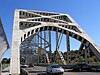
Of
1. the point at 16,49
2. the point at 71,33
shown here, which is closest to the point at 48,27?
the point at 71,33

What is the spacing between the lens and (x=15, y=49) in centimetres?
4775

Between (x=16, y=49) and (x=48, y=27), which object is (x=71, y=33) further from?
(x=16, y=49)

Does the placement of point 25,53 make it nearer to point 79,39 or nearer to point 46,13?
point 46,13

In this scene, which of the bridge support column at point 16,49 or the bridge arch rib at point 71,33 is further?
the bridge arch rib at point 71,33

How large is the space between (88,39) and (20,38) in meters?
21.1

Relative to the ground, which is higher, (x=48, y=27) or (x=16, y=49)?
(x=48, y=27)

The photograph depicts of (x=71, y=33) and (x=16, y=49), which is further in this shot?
(x=71, y=33)

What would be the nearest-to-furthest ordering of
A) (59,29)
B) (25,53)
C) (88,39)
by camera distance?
1. (88,39)
2. (59,29)
3. (25,53)

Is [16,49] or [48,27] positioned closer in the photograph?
[16,49]

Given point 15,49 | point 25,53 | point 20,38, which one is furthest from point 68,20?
point 25,53

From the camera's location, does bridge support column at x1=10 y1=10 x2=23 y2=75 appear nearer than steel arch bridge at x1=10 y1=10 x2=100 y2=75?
Yes

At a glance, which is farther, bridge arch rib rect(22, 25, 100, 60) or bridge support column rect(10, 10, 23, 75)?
bridge arch rib rect(22, 25, 100, 60)

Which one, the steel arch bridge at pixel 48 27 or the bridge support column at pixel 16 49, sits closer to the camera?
the bridge support column at pixel 16 49

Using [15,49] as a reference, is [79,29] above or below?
above
